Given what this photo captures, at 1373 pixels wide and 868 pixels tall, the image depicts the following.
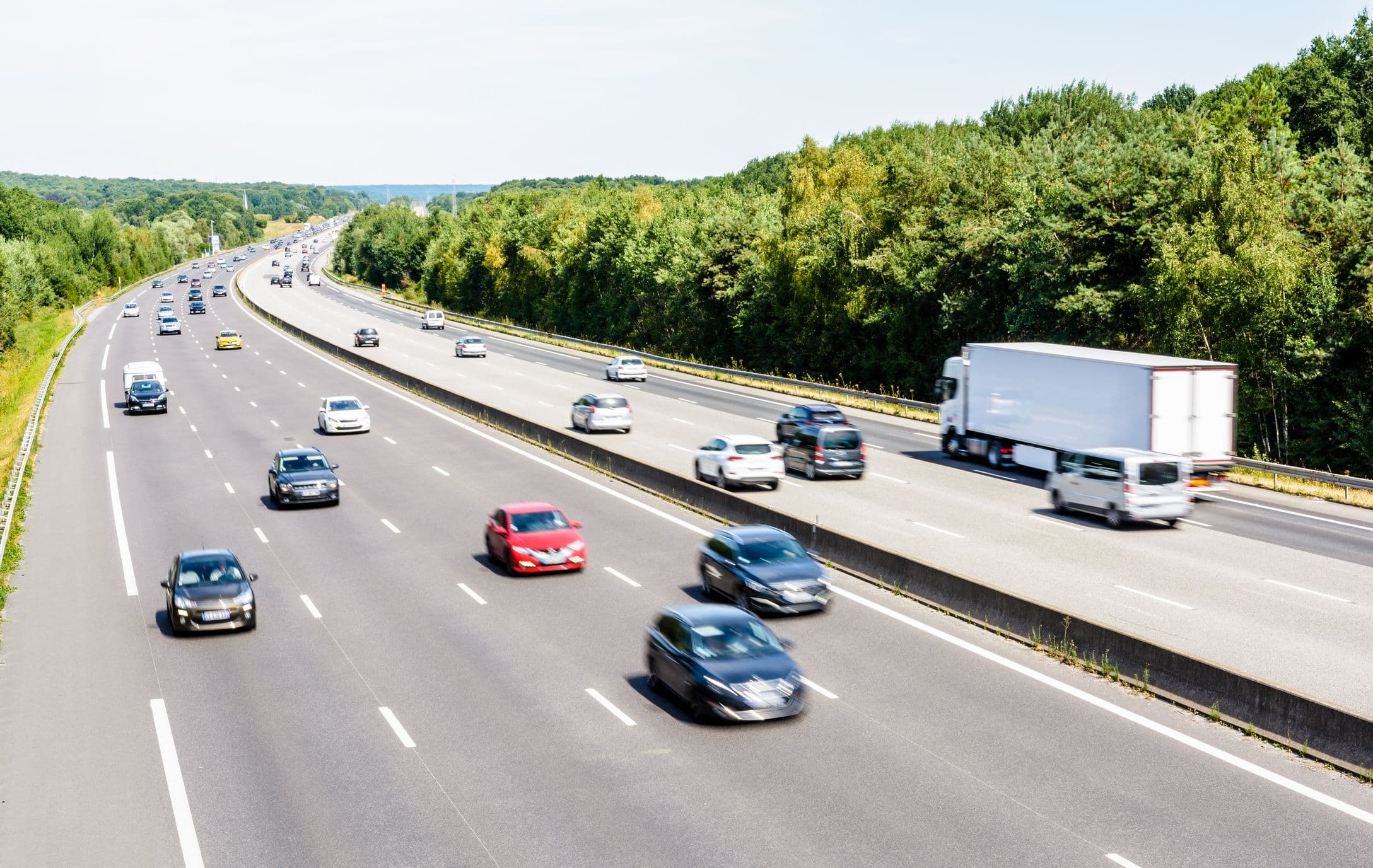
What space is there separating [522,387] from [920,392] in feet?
70.9

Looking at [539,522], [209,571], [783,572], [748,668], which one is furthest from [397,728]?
[539,522]

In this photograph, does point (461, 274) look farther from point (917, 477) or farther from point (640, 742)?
point (640, 742)

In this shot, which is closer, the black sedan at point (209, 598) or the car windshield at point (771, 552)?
the black sedan at point (209, 598)

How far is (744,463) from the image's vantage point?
35.3 meters

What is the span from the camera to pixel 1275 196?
45.1 metres

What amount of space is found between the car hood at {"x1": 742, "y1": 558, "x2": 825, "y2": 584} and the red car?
524cm

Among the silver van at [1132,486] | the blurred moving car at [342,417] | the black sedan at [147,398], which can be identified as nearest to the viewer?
the silver van at [1132,486]

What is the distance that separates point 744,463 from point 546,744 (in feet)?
65.3

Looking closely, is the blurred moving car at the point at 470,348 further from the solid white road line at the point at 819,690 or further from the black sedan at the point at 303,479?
the solid white road line at the point at 819,690

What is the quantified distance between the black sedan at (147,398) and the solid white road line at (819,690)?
145ft

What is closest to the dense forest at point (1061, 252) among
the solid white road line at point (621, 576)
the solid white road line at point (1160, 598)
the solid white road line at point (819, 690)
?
the solid white road line at point (1160, 598)

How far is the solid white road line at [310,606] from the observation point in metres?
23.3

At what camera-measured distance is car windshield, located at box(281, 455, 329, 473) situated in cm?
3469

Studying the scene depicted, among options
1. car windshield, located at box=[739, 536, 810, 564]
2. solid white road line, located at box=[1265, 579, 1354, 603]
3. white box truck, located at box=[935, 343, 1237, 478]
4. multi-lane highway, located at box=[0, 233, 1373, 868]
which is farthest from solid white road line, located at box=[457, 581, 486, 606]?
white box truck, located at box=[935, 343, 1237, 478]
